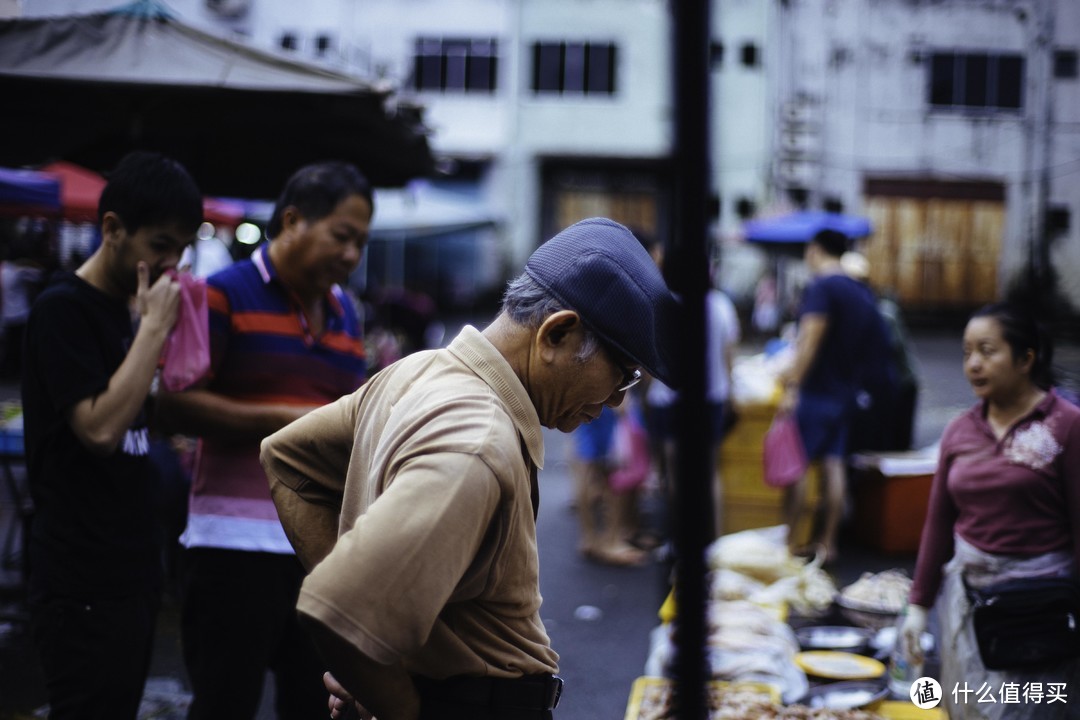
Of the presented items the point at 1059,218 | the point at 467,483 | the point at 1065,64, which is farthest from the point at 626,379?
the point at 1065,64

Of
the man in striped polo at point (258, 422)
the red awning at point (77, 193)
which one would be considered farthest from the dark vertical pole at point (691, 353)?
the red awning at point (77, 193)

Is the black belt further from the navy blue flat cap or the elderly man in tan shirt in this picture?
the navy blue flat cap

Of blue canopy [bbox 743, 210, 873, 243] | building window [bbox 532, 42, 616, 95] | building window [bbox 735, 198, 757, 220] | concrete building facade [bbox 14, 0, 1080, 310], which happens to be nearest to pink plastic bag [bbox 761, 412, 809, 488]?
blue canopy [bbox 743, 210, 873, 243]

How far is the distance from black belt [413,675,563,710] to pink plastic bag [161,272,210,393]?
1430mm

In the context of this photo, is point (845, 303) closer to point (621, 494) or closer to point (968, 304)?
point (621, 494)

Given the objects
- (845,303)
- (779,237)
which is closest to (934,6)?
(779,237)

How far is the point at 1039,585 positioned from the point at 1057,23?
17.7 ft

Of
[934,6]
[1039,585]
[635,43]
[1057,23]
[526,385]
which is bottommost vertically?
[1039,585]

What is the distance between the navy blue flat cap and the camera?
154cm

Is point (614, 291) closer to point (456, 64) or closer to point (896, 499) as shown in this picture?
point (896, 499)

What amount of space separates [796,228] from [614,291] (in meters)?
13.0

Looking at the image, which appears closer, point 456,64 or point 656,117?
point 656,117

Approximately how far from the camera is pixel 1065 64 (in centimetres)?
574

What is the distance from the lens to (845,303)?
6297 mm
